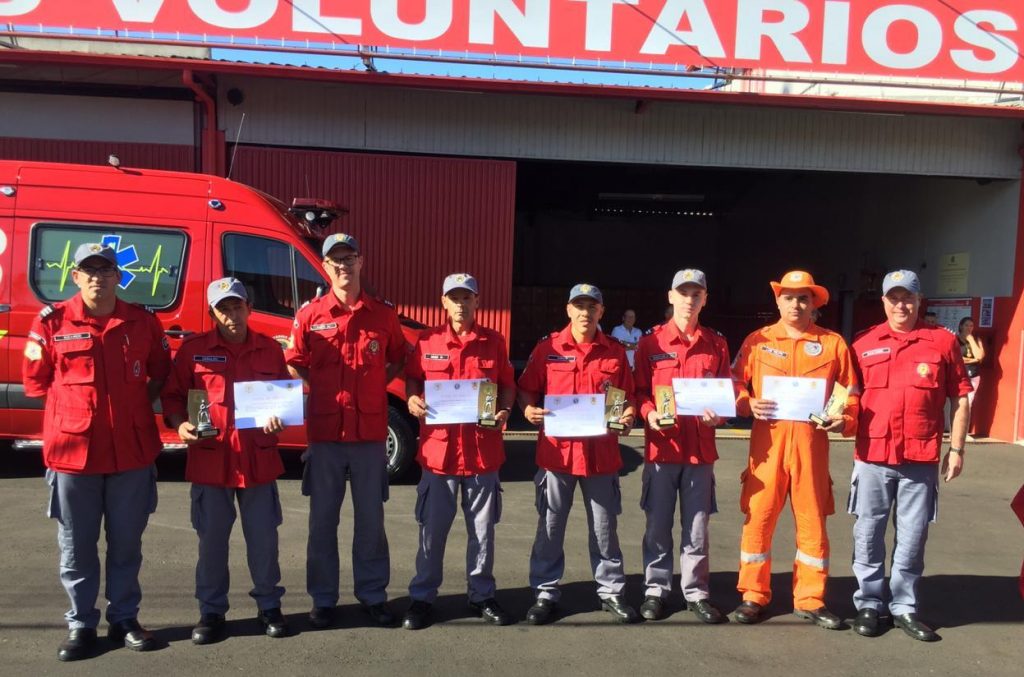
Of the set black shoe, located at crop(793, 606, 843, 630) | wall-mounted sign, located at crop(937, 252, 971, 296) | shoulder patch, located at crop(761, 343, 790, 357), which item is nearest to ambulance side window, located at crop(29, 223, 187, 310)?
shoulder patch, located at crop(761, 343, 790, 357)

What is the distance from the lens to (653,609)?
3957 millimetres

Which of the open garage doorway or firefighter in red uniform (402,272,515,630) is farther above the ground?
the open garage doorway

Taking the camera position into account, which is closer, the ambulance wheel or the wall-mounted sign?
the ambulance wheel

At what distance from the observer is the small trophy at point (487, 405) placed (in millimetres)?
3754

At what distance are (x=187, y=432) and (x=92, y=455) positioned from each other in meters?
0.44

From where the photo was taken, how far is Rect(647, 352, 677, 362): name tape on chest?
4020 millimetres

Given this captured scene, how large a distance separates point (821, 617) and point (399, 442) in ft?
12.9

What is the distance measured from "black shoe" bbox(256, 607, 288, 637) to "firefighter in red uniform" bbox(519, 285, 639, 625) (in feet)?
4.28

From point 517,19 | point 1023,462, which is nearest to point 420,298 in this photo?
point 517,19

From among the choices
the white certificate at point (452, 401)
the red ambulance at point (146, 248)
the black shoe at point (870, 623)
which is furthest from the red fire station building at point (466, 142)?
the black shoe at point (870, 623)

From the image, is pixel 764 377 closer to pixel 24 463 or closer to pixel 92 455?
pixel 92 455

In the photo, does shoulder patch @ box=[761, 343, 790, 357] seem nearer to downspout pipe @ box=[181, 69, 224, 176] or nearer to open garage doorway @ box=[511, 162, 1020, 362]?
open garage doorway @ box=[511, 162, 1020, 362]

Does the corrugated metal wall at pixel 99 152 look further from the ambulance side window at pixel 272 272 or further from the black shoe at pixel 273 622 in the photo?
the black shoe at pixel 273 622

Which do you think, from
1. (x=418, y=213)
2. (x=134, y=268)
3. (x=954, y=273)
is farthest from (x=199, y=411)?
(x=954, y=273)
